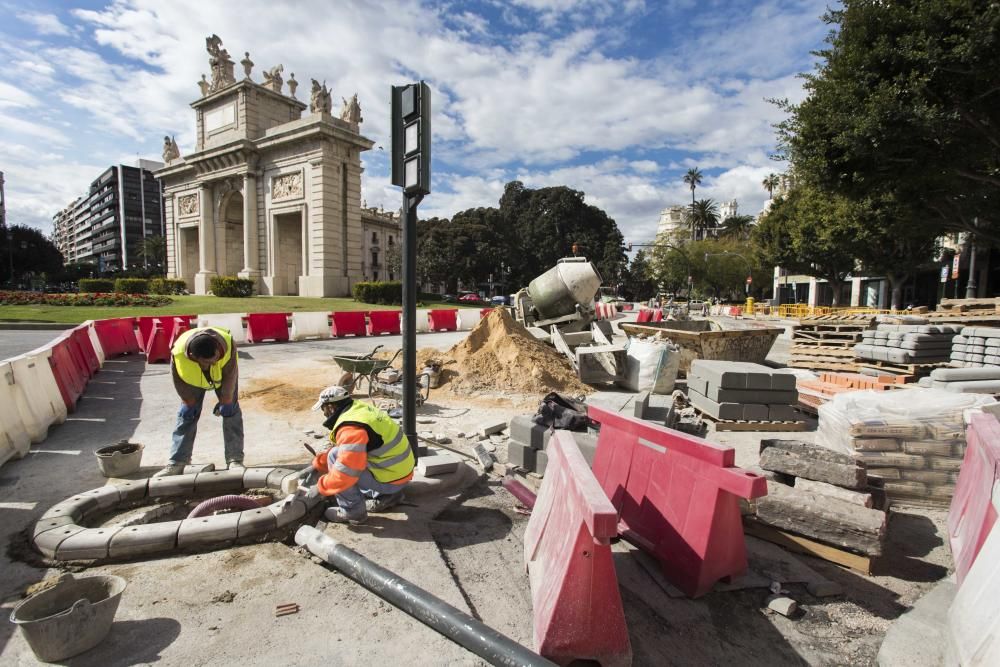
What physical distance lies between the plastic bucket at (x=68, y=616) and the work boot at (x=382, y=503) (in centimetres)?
168

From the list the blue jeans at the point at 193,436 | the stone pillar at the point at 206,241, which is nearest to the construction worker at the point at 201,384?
the blue jeans at the point at 193,436

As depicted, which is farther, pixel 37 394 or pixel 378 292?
pixel 378 292

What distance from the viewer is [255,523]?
11.5ft

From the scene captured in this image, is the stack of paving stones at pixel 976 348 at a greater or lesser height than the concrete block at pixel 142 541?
A: greater

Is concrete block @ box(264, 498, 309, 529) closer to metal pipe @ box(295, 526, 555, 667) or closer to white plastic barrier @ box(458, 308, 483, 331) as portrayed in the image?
metal pipe @ box(295, 526, 555, 667)

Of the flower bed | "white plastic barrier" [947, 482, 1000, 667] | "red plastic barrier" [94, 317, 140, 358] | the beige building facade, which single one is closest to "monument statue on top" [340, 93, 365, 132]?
the beige building facade

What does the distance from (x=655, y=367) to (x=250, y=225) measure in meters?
30.9

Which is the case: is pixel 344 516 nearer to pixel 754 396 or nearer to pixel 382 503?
pixel 382 503

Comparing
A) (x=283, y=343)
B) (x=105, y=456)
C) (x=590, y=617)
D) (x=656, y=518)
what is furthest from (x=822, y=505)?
(x=283, y=343)

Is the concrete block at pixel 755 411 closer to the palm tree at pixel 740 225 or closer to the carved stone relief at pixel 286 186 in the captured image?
the carved stone relief at pixel 286 186

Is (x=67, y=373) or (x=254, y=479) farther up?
(x=67, y=373)

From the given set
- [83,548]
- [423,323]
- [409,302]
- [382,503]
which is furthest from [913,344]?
[423,323]

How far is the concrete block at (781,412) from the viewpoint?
6758 mm

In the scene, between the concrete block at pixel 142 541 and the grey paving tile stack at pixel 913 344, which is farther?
the grey paving tile stack at pixel 913 344
